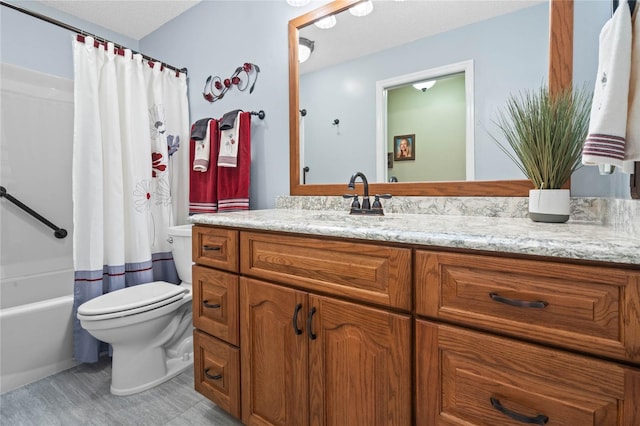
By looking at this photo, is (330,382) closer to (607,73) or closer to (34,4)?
(607,73)

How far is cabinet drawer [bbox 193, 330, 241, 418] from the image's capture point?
1251 mm

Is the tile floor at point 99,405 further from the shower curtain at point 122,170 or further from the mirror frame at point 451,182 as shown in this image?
the mirror frame at point 451,182

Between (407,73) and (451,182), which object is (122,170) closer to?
(407,73)

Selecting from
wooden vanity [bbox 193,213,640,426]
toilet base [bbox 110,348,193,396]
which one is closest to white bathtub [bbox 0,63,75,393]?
toilet base [bbox 110,348,193,396]

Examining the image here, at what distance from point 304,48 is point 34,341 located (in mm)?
2180

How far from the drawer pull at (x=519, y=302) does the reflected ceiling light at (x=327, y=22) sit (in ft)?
5.02

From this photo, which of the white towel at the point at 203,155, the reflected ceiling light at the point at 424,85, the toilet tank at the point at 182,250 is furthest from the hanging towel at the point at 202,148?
the reflected ceiling light at the point at 424,85

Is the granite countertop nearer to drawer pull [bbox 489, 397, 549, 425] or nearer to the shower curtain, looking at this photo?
drawer pull [bbox 489, 397, 549, 425]

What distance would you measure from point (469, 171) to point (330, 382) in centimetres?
94

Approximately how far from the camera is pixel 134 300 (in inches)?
62.7

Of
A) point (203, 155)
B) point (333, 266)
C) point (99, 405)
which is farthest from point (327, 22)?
point (99, 405)

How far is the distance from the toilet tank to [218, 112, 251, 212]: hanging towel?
262 millimetres

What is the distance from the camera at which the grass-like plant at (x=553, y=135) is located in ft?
3.18

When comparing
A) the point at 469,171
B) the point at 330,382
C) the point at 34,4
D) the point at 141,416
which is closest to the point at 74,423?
the point at 141,416
